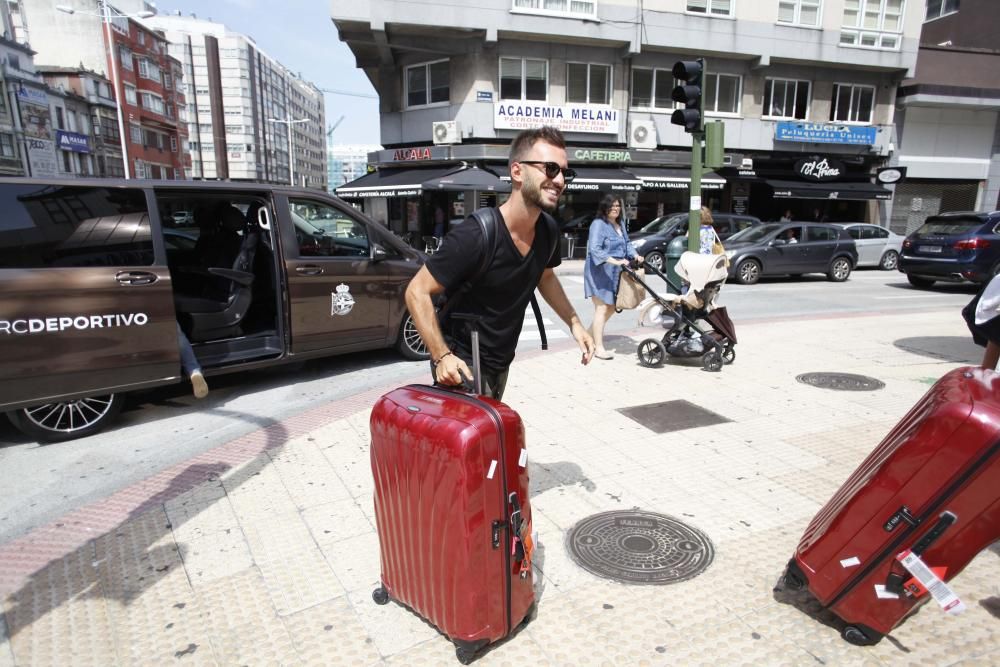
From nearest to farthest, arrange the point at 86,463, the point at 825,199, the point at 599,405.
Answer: the point at 86,463 < the point at 599,405 < the point at 825,199

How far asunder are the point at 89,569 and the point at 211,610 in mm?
817

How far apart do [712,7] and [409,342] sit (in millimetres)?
22825

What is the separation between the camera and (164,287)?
4.90m

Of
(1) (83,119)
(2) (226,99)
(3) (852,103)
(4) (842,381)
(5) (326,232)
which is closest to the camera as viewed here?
(4) (842,381)

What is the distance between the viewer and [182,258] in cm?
635

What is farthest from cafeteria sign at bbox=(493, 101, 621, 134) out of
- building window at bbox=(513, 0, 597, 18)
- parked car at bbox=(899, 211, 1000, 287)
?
parked car at bbox=(899, 211, 1000, 287)

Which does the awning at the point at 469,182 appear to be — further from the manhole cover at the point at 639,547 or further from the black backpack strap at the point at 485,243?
the black backpack strap at the point at 485,243

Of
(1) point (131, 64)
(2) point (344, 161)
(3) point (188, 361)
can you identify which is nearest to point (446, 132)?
(3) point (188, 361)

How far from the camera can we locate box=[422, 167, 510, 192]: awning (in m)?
20.0

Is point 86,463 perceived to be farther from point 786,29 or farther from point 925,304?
point 786,29

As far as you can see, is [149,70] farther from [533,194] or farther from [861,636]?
[861,636]

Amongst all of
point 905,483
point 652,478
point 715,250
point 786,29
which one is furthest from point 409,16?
point 905,483

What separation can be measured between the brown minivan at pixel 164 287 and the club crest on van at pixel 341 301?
14 mm

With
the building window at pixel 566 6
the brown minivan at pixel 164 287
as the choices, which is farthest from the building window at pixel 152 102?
the brown minivan at pixel 164 287
